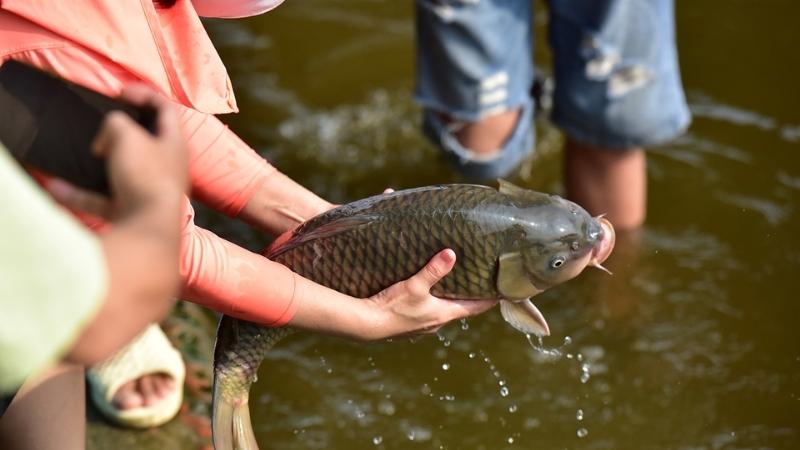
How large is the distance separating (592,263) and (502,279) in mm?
216

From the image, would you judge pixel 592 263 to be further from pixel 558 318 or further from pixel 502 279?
pixel 558 318

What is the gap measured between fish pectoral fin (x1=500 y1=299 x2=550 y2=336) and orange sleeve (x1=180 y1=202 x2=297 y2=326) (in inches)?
17.3

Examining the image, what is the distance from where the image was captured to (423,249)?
2217 millimetres

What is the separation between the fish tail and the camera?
2227 mm

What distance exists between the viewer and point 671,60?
3502 mm

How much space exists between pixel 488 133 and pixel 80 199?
2.18 metres

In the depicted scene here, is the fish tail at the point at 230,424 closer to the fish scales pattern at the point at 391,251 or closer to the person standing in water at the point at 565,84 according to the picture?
the fish scales pattern at the point at 391,251

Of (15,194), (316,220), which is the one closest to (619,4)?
(316,220)

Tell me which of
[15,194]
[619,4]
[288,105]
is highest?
[15,194]

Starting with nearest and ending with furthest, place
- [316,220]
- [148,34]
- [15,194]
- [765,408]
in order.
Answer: [15,194] → [148,34] → [316,220] → [765,408]

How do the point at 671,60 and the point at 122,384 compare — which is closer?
the point at 122,384

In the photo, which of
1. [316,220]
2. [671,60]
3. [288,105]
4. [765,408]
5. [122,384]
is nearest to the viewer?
[316,220]

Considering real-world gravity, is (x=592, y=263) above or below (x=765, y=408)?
above

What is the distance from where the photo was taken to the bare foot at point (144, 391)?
9.77 ft
